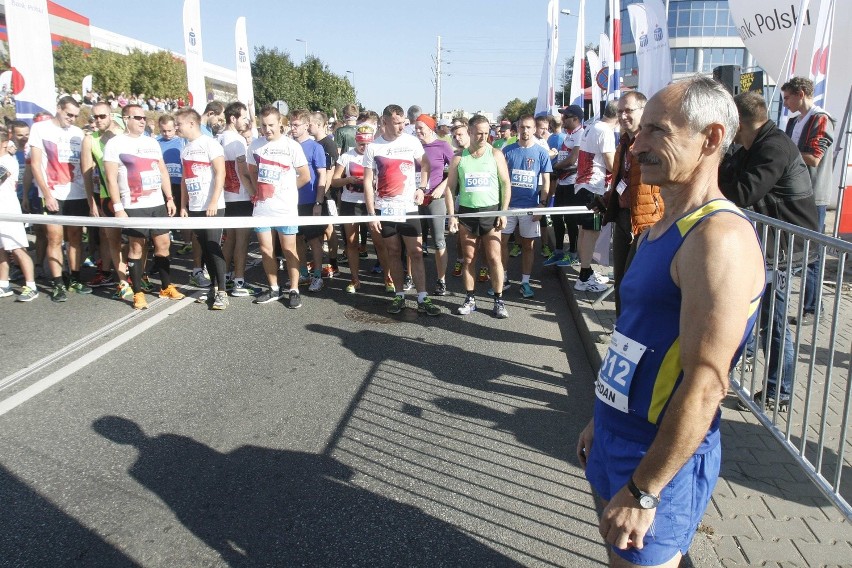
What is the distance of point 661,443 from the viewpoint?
5.12 feet

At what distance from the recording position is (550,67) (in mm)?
13703

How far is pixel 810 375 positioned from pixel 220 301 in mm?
5731

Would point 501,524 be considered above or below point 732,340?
below

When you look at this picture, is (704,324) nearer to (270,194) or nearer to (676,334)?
(676,334)

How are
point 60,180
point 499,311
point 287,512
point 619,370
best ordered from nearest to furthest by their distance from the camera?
point 619,370 → point 287,512 → point 499,311 → point 60,180

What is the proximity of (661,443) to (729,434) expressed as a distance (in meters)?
2.64

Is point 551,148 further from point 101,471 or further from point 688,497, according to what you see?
point 688,497

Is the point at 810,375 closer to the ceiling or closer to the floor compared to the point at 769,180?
closer to the floor

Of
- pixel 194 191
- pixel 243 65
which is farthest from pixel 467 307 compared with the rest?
pixel 243 65

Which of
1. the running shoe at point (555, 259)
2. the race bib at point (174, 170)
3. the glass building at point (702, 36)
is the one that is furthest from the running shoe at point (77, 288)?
the glass building at point (702, 36)

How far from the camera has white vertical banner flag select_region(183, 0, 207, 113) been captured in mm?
11664

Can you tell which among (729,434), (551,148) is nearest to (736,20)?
(551,148)

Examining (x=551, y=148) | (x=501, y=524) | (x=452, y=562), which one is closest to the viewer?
(x=452, y=562)

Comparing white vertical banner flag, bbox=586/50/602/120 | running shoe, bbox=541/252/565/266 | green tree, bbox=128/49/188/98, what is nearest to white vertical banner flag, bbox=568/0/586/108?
white vertical banner flag, bbox=586/50/602/120
